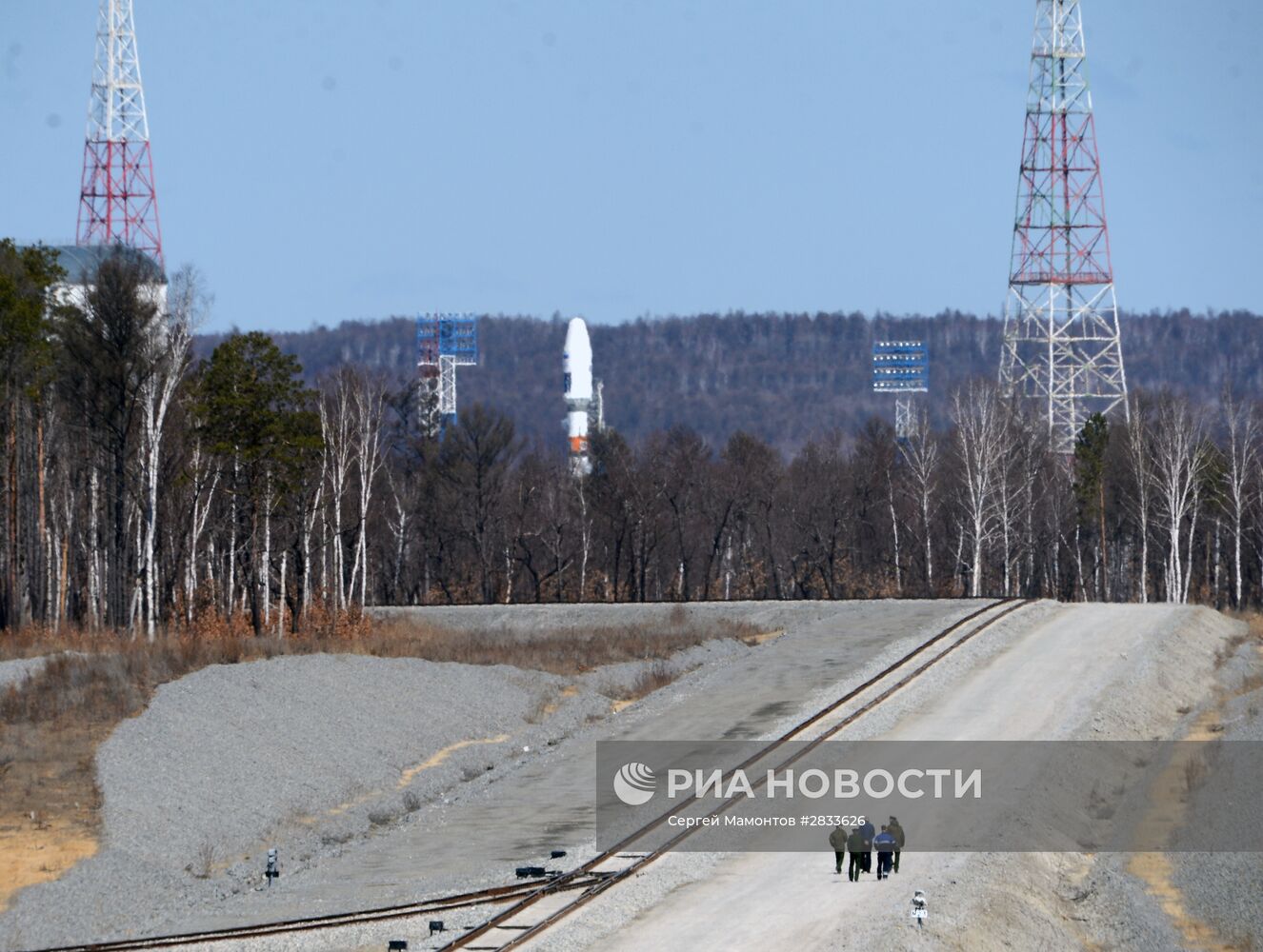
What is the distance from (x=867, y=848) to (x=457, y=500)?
66037 millimetres

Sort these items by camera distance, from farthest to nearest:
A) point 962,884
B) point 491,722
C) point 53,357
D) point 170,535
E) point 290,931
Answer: point 170,535 < point 53,357 < point 491,722 < point 962,884 < point 290,931

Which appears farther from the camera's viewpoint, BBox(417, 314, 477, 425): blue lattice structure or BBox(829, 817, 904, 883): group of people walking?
BBox(417, 314, 477, 425): blue lattice structure

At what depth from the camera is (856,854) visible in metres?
19.9

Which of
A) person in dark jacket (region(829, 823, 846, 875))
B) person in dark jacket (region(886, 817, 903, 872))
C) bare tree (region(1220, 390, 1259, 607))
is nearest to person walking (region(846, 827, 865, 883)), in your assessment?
person in dark jacket (region(829, 823, 846, 875))

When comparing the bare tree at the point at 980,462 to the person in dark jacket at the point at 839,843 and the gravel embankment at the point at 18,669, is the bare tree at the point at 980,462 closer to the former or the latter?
the gravel embankment at the point at 18,669

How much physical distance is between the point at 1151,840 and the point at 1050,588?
5768cm

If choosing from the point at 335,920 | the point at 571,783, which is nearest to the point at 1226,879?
the point at 571,783

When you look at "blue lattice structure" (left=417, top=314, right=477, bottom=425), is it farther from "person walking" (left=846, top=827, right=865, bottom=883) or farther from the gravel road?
"person walking" (left=846, top=827, right=865, bottom=883)

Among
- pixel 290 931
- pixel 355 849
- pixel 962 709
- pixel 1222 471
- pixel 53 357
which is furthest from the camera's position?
pixel 1222 471

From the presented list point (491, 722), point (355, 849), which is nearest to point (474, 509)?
point (491, 722)

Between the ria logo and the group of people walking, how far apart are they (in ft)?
19.1

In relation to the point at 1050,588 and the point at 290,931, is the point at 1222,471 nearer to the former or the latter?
the point at 1050,588

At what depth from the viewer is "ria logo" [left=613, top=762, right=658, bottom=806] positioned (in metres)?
26.1

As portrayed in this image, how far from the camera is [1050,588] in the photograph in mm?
80625
